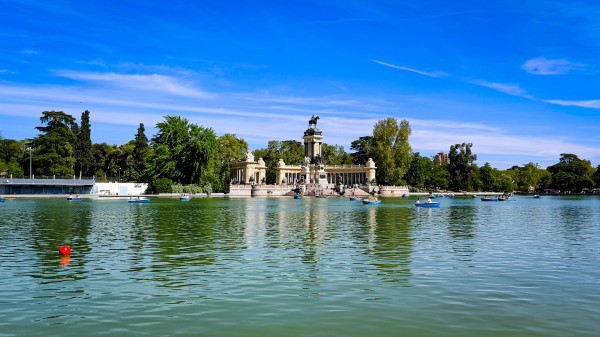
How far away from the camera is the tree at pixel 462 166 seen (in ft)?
476

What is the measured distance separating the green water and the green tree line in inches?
2725

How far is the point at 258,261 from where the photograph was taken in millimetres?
19625

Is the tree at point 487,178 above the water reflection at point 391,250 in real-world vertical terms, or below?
above

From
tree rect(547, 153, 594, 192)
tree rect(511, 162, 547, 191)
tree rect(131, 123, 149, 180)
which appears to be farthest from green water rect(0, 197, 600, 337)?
tree rect(511, 162, 547, 191)

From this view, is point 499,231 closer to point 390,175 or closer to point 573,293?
point 573,293

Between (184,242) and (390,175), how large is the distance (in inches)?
4093

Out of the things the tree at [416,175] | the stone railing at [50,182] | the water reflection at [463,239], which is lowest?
the water reflection at [463,239]

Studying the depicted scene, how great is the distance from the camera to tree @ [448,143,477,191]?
145 metres

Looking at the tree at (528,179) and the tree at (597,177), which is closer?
the tree at (597,177)

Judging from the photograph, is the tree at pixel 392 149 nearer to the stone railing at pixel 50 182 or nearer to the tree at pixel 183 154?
the tree at pixel 183 154

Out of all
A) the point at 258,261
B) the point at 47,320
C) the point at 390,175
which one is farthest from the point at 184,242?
the point at 390,175

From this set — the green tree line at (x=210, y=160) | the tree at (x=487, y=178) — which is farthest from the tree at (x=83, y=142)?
the tree at (x=487, y=178)

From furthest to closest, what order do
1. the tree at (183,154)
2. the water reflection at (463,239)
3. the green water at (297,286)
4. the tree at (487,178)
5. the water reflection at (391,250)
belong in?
the tree at (487,178) → the tree at (183,154) → the water reflection at (463,239) → the water reflection at (391,250) → the green water at (297,286)

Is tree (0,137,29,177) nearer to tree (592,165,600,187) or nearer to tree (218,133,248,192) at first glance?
tree (218,133,248,192)
